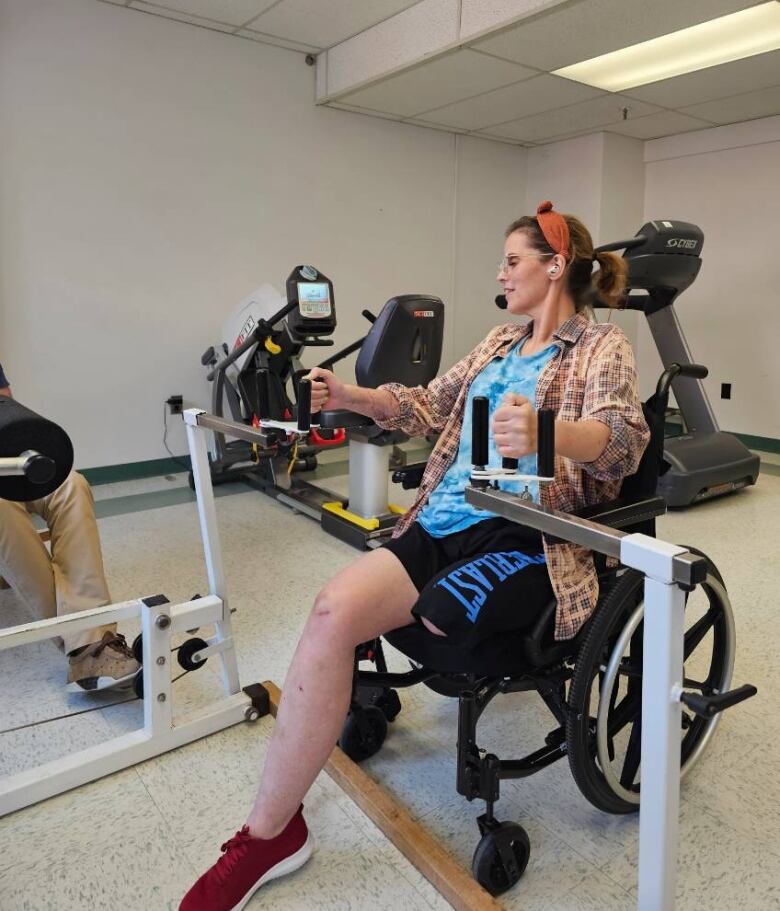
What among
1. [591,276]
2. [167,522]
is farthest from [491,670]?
[167,522]

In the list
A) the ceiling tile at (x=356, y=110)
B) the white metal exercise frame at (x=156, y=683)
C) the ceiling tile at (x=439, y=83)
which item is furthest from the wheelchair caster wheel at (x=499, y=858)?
the ceiling tile at (x=356, y=110)

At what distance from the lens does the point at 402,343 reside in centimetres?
303

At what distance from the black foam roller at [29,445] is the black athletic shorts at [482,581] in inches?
26.0

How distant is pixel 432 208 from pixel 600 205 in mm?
1255

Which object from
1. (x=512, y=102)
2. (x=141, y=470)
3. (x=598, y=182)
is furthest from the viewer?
(x=598, y=182)

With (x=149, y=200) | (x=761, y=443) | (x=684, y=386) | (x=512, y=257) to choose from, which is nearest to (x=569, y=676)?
(x=512, y=257)

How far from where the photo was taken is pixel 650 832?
927mm

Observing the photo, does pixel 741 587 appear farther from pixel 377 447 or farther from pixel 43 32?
pixel 43 32

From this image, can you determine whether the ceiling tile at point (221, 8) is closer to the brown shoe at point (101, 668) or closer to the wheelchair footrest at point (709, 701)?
the brown shoe at point (101, 668)

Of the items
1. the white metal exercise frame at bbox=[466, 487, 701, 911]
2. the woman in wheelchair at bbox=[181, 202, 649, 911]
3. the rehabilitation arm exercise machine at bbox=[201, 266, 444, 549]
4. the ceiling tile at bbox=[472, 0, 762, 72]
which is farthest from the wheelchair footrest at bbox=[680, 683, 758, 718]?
the ceiling tile at bbox=[472, 0, 762, 72]

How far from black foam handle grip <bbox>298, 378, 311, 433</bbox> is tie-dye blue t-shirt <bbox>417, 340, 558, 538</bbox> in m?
0.34

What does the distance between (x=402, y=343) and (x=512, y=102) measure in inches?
90.6

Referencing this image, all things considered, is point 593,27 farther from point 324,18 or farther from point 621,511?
point 621,511

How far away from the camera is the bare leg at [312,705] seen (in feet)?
4.24
